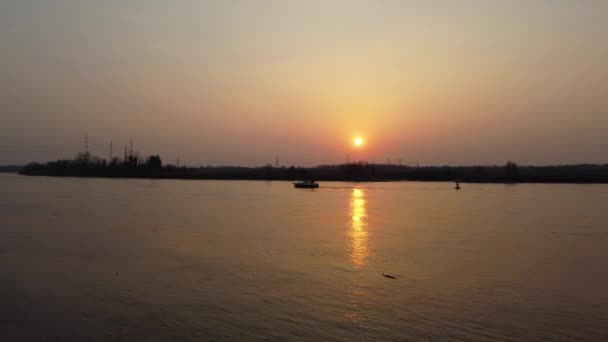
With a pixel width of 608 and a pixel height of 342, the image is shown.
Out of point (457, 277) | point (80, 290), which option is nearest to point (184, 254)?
point (80, 290)

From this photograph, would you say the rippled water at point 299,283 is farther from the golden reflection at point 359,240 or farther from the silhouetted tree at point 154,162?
the silhouetted tree at point 154,162

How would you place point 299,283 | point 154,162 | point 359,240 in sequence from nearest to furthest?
point 299,283, point 359,240, point 154,162

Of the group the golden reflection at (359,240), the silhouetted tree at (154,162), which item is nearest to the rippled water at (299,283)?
the golden reflection at (359,240)

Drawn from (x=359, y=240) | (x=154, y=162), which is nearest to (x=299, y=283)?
(x=359, y=240)

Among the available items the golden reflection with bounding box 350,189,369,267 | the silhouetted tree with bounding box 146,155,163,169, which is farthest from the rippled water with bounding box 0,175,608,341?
the silhouetted tree with bounding box 146,155,163,169

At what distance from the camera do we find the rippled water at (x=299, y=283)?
10.5m

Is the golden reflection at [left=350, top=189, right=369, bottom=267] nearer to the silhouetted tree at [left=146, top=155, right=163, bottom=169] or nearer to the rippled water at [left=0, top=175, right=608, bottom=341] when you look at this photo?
the rippled water at [left=0, top=175, right=608, bottom=341]

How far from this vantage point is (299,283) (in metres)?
14.2

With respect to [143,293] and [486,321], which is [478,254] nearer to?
[486,321]

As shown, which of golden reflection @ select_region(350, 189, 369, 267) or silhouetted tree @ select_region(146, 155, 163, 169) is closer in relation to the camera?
golden reflection @ select_region(350, 189, 369, 267)

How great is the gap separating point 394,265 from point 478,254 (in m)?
4.31

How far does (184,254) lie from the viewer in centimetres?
1886

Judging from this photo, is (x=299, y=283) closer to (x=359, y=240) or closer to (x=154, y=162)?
(x=359, y=240)

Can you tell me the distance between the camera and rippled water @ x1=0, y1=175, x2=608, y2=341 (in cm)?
1049
